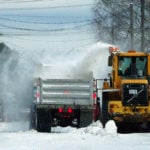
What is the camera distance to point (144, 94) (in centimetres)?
2348

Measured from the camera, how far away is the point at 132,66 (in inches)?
950

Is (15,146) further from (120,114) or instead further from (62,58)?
(62,58)

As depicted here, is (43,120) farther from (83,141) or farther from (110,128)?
(83,141)

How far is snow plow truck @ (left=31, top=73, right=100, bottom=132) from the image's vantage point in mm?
22891

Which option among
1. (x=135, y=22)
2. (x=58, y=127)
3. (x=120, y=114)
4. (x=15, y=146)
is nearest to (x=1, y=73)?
(x=58, y=127)

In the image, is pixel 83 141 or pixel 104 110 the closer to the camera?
pixel 83 141

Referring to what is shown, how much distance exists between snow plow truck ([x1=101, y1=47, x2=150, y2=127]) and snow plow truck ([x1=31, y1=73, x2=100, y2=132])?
2.30 ft

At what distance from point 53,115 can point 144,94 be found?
335 cm

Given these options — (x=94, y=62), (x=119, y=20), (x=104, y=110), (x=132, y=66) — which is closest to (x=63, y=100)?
(x=104, y=110)

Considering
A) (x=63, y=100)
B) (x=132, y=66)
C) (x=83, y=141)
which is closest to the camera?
(x=83, y=141)

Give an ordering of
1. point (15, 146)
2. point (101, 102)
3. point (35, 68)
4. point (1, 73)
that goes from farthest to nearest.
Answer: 1. point (1, 73)
2. point (35, 68)
3. point (101, 102)
4. point (15, 146)

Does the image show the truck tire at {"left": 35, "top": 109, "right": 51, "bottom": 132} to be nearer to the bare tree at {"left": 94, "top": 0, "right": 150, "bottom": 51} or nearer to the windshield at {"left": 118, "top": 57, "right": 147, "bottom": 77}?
the windshield at {"left": 118, "top": 57, "right": 147, "bottom": 77}

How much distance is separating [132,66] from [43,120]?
382 centimetres

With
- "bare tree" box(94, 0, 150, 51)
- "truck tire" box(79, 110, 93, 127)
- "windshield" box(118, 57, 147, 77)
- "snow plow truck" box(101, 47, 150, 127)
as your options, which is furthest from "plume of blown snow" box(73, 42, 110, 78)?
"bare tree" box(94, 0, 150, 51)
